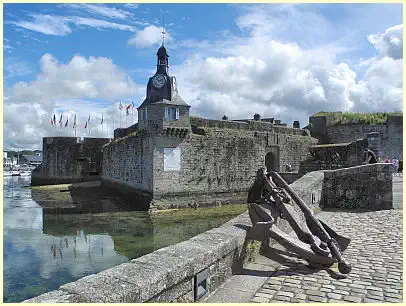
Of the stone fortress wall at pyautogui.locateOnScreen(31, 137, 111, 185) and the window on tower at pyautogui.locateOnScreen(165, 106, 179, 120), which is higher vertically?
the window on tower at pyautogui.locateOnScreen(165, 106, 179, 120)

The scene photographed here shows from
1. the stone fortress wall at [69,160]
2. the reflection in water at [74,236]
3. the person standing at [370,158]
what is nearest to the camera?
the reflection in water at [74,236]

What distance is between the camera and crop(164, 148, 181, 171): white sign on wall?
2105 centimetres

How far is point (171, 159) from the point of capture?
21.2 m

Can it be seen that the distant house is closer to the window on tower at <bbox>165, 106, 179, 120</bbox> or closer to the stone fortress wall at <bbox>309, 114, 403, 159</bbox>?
the stone fortress wall at <bbox>309, 114, 403, 159</bbox>

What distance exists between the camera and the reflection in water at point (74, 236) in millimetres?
9945

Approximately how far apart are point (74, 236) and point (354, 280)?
12543 mm

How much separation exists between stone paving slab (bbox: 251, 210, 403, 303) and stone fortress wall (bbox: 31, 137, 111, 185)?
104 ft

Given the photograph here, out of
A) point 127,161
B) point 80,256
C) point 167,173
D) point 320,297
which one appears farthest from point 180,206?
point 320,297

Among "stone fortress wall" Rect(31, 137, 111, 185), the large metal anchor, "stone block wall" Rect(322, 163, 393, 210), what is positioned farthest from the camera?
"stone fortress wall" Rect(31, 137, 111, 185)

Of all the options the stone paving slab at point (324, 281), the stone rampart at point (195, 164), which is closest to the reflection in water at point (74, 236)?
the stone rampart at point (195, 164)

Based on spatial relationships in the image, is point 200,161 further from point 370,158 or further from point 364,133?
point 364,133

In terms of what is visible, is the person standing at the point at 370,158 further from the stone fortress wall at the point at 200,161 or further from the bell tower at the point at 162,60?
the bell tower at the point at 162,60

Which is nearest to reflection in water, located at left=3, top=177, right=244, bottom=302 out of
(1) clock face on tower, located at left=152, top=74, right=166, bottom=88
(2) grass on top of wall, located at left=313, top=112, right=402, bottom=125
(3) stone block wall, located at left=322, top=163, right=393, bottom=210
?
(3) stone block wall, located at left=322, top=163, right=393, bottom=210

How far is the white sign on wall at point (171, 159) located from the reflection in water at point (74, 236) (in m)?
2.78
